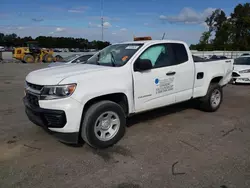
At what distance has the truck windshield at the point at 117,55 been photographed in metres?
4.41

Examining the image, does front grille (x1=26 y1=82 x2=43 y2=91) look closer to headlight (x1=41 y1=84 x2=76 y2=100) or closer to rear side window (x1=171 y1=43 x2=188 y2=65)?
headlight (x1=41 y1=84 x2=76 y2=100)

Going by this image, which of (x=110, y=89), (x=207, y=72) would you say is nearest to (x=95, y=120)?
(x=110, y=89)

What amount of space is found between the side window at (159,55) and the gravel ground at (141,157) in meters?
1.37

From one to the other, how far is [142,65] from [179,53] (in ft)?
4.59

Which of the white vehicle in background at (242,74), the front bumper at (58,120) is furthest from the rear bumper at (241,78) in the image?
the front bumper at (58,120)

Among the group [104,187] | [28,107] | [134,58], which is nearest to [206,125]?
[134,58]

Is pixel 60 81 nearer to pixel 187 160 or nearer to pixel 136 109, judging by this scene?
pixel 136 109

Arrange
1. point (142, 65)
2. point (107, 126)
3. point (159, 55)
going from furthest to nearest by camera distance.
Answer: point (159, 55) → point (142, 65) → point (107, 126)

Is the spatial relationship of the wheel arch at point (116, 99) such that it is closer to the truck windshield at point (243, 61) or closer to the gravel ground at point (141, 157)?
the gravel ground at point (141, 157)

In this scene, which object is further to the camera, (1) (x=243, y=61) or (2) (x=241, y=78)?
(1) (x=243, y=61)

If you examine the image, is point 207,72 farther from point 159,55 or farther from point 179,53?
point 159,55

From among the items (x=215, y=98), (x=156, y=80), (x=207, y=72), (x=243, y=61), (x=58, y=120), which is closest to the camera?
(x=58, y=120)

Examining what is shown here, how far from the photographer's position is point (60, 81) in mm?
3518

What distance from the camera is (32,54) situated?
26328 millimetres
